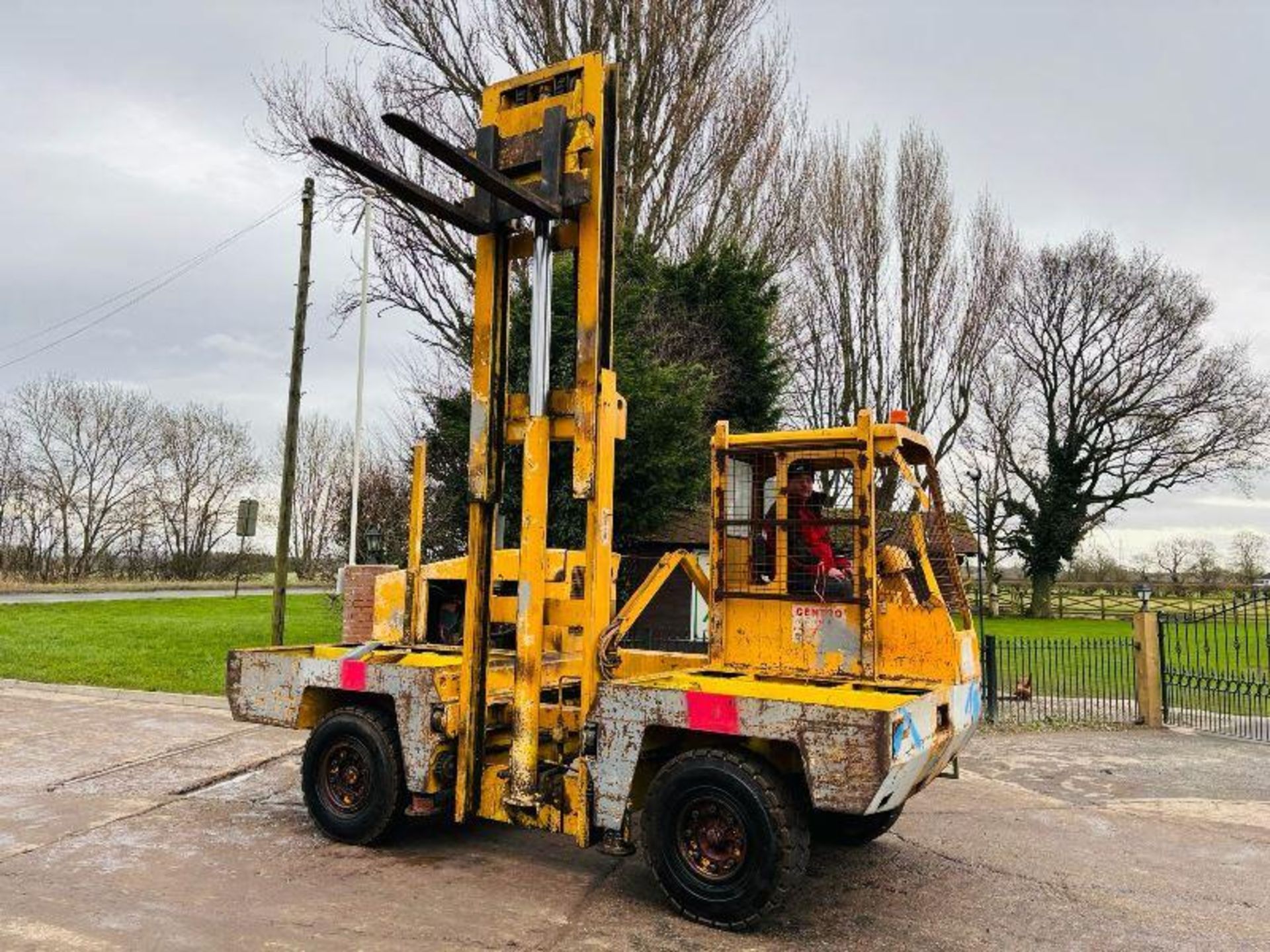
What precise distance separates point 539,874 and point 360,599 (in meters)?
7.89

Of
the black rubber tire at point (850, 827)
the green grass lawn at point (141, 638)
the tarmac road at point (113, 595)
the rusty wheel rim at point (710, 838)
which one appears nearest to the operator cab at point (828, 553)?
the rusty wheel rim at point (710, 838)

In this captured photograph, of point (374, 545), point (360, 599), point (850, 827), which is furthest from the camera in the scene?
point (374, 545)

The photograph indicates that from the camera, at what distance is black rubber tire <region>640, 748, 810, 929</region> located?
4863mm

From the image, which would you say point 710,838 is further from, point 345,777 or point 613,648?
point 345,777

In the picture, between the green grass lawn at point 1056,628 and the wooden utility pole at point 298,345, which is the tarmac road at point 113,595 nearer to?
the wooden utility pole at point 298,345

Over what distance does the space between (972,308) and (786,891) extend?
85.5 ft

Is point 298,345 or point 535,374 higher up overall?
point 298,345

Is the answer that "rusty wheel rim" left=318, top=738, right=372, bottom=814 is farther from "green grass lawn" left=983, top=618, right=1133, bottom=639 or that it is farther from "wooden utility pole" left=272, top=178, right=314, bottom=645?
"green grass lawn" left=983, top=618, right=1133, bottom=639

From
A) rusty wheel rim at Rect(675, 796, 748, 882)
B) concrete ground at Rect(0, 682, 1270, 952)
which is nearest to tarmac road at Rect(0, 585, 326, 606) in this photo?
concrete ground at Rect(0, 682, 1270, 952)

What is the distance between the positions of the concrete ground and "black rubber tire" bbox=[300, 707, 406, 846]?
0.56 feet

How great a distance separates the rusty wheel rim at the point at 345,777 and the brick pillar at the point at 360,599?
6.57 metres

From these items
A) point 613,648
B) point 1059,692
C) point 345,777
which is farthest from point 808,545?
point 1059,692

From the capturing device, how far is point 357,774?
21.2 feet

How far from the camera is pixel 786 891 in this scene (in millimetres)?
4848
